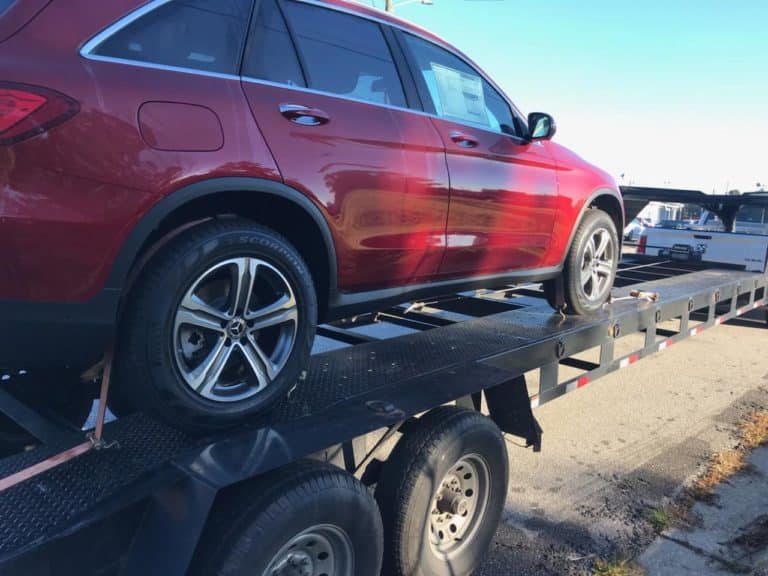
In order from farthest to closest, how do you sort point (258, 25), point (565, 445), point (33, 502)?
point (565, 445), point (258, 25), point (33, 502)

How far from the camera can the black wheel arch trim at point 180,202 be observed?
1.96 m

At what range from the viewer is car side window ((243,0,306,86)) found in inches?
93.3

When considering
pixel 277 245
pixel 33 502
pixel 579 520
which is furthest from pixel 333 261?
pixel 579 520

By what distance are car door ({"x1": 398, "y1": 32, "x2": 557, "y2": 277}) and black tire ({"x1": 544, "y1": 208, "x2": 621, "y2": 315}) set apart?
360 millimetres

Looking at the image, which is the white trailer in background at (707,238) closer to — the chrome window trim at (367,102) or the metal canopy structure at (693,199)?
the metal canopy structure at (693,199)

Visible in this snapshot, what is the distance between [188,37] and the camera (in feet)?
7.20

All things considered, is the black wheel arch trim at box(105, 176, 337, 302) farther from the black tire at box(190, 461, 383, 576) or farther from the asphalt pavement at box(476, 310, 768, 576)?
the asphalt pavement at box(476, 310, 768, 576)

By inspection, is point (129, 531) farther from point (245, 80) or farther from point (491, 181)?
point (491, 181)

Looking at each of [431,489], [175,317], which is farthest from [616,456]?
[175,317]

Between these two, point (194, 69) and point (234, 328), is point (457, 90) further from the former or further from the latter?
point (234, 328)

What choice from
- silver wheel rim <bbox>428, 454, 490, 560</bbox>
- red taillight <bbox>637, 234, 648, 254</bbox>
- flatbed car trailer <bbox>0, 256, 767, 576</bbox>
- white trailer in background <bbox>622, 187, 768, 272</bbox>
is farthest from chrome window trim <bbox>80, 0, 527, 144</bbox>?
red taillight <bbox>637, 234, 648, 254</bbox>

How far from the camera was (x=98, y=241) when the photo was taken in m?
1.89

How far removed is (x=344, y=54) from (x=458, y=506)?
211cm

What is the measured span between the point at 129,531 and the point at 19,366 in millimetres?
614
